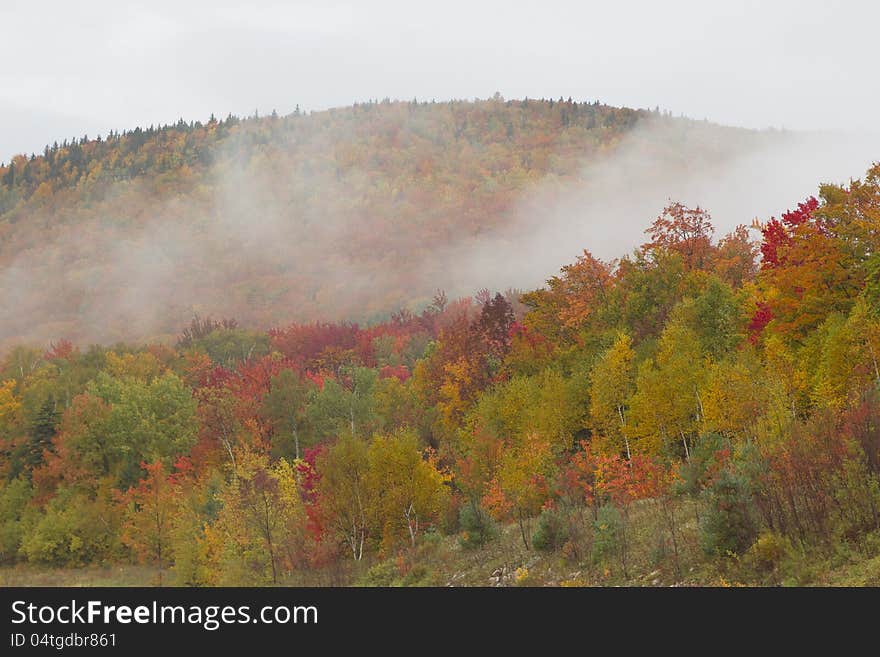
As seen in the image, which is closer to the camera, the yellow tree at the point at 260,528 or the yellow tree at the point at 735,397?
the yellow tree at the point at 735,397

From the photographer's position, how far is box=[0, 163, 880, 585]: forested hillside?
2033 centimetres

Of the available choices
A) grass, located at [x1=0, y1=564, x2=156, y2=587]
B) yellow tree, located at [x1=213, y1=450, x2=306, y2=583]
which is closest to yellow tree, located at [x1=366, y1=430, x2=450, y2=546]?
yellow tree, located at [x1=213, y1=450, x2=306, y2=583]

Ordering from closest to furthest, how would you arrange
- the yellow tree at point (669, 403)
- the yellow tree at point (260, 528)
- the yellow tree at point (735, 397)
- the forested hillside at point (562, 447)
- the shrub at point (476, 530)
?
the forested hillside at point (562, 447) < the shrub at point (476, 530) < the yellow tree at point (735, 397) < the yellow tree at point (260, 528) < the yellow tree at point (669, 403)

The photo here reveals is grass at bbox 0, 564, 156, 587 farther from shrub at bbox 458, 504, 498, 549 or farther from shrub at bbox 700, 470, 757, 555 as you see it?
shrub at bbox 700, 470, 757, 555

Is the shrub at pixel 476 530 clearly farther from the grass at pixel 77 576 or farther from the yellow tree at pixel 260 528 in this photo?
the grass at pixel 77 576

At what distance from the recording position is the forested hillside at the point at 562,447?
20.3 metres

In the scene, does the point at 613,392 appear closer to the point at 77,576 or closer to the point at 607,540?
the point at 607,540

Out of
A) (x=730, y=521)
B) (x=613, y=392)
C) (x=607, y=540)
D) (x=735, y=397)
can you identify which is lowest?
(x=607, y=540)

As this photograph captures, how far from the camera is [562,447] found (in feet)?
152

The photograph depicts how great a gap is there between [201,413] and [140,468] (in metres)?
8.11

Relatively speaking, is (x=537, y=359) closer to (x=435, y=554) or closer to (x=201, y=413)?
(x=435, y=554)

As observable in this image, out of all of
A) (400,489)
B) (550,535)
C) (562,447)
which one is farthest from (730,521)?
(562,447)

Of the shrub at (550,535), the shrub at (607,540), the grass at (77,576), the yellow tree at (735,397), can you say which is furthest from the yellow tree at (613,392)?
the grass at (77,576)

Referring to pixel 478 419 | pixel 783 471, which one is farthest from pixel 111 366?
pixel 783 471
